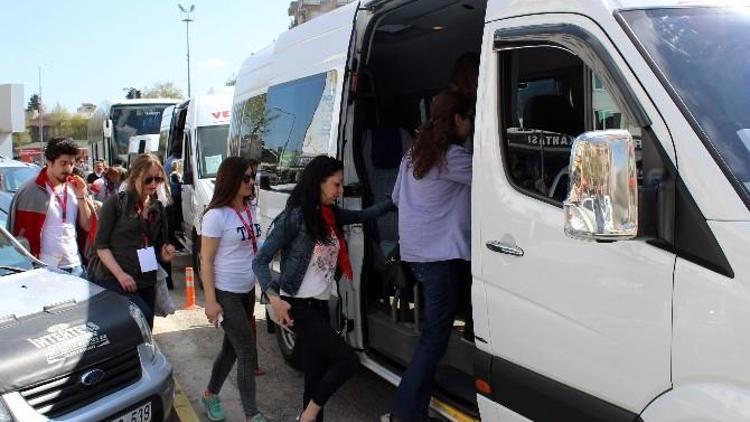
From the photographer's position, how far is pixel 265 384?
525cm

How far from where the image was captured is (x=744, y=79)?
2.19 metres

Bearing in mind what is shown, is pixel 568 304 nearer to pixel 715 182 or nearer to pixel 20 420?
pixel 715 182

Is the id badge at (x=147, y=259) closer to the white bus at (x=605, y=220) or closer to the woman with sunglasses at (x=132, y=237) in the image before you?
the woman with sunglasses at (x=132, y=237)

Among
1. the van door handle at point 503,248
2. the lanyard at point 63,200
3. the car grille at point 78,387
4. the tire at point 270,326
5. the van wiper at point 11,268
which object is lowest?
the tire at point 270,326

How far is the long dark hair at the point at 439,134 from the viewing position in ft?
11.2

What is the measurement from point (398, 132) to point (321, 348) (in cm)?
186

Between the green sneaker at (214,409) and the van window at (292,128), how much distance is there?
1.50 meters

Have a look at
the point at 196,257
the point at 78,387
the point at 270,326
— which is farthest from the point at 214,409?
the point at 196,257

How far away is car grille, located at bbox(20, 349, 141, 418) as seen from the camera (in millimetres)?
3232

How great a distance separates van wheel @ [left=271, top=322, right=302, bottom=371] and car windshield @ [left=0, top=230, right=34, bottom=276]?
188cm

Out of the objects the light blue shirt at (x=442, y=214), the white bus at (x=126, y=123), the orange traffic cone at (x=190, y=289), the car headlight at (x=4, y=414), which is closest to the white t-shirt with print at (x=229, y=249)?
the light blue shirt at (x=442, y=214)

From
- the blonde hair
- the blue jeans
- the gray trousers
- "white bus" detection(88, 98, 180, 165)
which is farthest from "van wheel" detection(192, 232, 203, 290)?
"white bus" detection(88, 98, 180, 165)

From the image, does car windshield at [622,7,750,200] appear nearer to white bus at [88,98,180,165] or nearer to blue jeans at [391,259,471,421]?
blue jeans at [391,259,471,421]

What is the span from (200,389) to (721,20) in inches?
164
